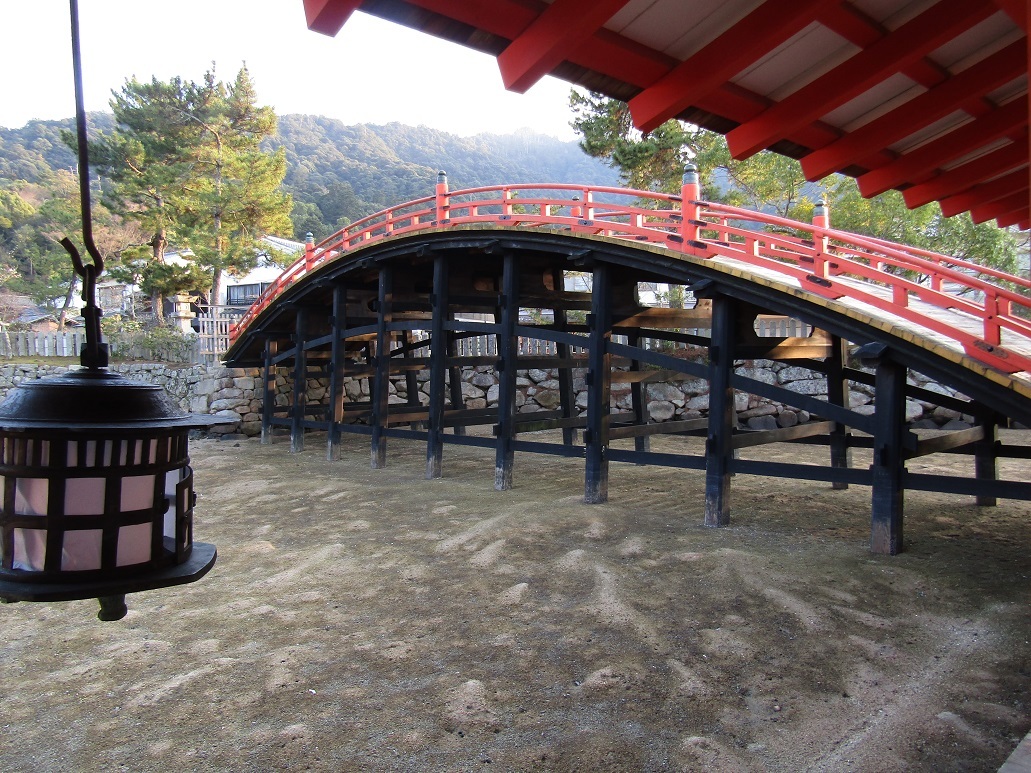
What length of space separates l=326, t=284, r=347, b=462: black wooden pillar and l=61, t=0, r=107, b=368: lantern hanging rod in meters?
10.7

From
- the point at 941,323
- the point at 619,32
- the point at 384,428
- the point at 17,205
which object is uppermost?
the point at 17,205

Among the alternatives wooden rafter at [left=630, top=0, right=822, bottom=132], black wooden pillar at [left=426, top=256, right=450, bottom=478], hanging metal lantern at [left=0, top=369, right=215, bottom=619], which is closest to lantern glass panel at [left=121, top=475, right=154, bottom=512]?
hanging metal lantern at [left=0, top=369, right=215, bottom=619]

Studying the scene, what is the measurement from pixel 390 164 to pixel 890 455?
7698 centimetres

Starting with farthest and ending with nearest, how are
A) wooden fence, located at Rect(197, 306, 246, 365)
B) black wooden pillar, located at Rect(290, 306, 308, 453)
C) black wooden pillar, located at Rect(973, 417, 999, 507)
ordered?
wooden fence, located at Rect(197, 306, 246, 365)
black wooden pillar, located at Rect(290, 306, 308, 453)
black wooden pillar, located at Rect(973, 417, 999, 507)

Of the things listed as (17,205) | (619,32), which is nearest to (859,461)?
(619,32)

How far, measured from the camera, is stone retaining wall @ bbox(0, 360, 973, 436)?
13.8 m

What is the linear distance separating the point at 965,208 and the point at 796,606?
328 centimetres

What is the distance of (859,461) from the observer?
1129 cm

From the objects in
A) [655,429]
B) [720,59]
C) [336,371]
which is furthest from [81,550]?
A: [336,371]

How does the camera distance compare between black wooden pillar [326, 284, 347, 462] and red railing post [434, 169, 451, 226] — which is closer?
red railing post [434, 169, 451, 226]

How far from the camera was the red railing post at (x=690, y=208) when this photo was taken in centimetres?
718

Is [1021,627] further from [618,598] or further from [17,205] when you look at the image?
[17,205]

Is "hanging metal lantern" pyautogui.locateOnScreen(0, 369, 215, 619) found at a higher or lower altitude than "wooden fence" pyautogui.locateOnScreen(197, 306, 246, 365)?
lower

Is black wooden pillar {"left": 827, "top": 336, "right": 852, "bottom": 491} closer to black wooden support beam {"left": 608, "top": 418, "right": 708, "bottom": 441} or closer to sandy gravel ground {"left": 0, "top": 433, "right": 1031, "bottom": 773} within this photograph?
sandy gravel ground {"left": 0, "top": 433, "right": 1031, "bottom": 773}
